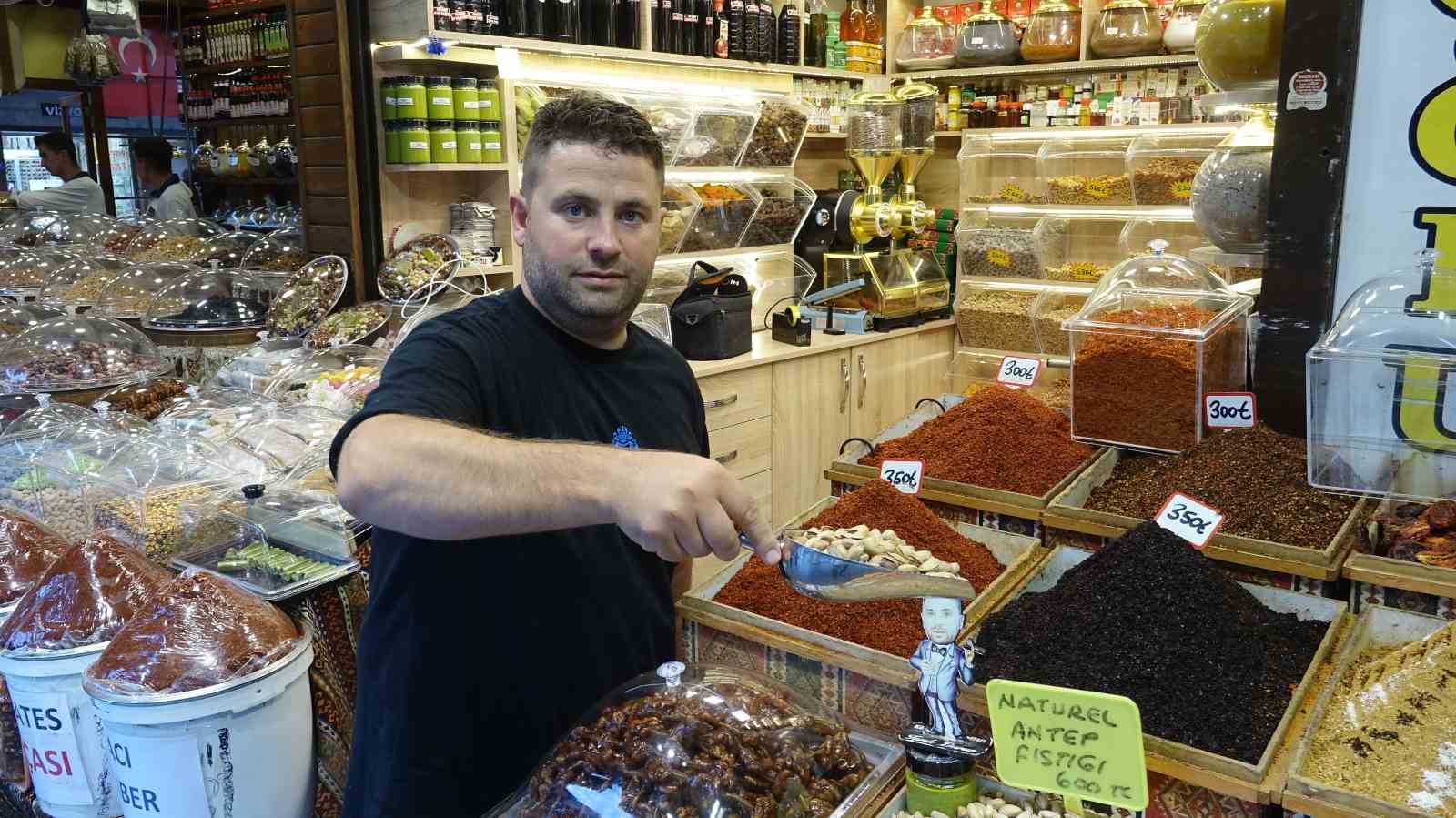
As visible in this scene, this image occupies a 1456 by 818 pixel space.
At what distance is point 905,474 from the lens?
2.27 m

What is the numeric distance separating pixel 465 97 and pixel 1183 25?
317 cm

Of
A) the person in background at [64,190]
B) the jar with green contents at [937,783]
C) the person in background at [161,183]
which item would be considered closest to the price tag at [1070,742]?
the jar with green contents at [937,783]

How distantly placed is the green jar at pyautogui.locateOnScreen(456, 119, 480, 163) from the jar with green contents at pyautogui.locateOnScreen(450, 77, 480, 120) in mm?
22

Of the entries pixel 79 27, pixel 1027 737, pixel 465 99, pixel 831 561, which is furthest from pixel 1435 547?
pixel 79 27

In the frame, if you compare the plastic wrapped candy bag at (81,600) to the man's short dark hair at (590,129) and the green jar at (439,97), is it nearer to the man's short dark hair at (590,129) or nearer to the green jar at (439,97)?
the man's short dark hair at (590,129)

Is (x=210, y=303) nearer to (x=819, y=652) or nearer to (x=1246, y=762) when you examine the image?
(x=819, y=652)

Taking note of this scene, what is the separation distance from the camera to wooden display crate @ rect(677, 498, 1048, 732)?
150 cm

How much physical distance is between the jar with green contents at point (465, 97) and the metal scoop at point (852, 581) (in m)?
3.05

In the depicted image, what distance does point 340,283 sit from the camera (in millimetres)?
3809

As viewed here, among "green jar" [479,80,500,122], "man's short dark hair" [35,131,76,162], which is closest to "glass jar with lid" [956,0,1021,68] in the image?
"green jar" [479,80,500,122]

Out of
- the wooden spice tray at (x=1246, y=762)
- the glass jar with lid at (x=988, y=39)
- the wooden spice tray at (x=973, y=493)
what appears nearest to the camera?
the wooden spice tray at (x=1246, y=762)

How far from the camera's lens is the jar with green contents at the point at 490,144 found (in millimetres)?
3836

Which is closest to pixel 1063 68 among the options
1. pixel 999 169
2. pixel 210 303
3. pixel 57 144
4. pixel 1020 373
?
pixel 999 169

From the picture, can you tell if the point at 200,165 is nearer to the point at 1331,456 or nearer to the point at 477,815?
the point at 477,815
